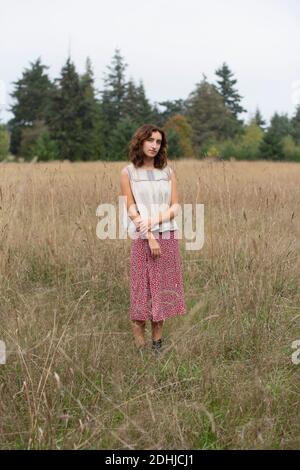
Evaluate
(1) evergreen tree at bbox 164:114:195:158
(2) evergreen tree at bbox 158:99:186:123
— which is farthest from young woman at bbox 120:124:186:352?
(2) evergreen tree at bbox 158:99:186:123

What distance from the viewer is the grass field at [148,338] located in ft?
5.43

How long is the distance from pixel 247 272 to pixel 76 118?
26.5 meters

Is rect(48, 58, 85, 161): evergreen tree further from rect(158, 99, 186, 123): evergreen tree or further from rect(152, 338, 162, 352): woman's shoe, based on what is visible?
rect(152, 338, 162, 352): woman's shoe

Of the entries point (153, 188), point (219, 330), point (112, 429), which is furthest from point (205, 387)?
point (153, 188)

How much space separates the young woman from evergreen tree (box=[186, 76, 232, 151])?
28.9m

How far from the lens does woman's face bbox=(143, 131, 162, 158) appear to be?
230cm

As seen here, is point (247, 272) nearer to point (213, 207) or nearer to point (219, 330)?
point (219, 330)

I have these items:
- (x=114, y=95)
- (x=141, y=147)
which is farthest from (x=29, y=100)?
(x=141, y=147)

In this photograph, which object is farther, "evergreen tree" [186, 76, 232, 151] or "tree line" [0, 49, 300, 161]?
"evergreen tree" [186, 76, 232, 151]

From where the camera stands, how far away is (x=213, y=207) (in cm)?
405

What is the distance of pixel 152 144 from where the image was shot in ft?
7.55

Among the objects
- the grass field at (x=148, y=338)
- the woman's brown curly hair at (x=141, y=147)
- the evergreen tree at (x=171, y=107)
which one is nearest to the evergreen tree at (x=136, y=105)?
the evergreen tree at (x=171, y=107)

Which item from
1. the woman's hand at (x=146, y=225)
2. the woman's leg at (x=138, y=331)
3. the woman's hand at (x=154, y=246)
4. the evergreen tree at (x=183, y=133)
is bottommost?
the woman's leg at (x=138, y=331)

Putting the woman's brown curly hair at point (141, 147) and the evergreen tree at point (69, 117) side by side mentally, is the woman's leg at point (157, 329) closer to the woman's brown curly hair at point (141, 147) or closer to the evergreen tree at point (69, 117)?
the woman's brown curly hair at point (141, 147)
